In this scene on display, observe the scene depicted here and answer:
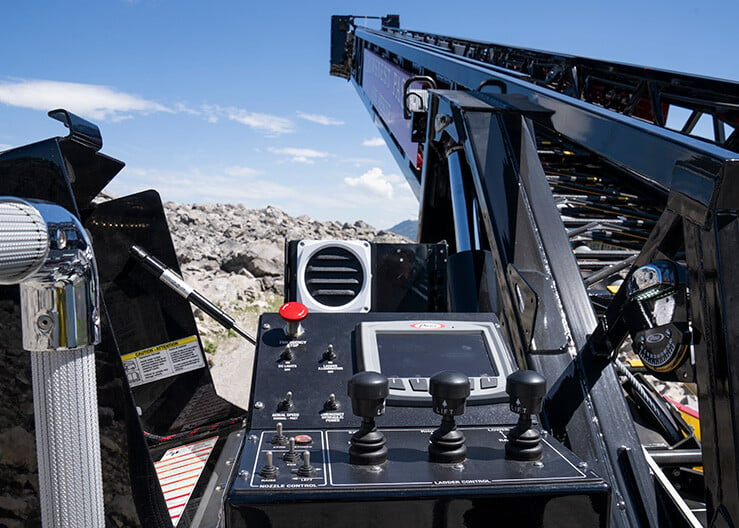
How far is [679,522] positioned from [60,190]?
1.69 metres

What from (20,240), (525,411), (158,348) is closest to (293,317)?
(525,411)

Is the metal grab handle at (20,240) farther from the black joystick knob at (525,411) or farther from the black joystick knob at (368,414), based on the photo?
the black joystick knob at (525,411)

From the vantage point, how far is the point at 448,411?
130 centimetres

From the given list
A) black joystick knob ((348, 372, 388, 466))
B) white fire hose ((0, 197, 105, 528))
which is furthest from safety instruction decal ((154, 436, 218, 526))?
white fire hose ((0, 197, 105, 528))

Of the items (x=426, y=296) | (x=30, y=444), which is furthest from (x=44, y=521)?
(x=426, y=296)

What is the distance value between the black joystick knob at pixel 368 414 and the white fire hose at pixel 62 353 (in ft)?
1.56

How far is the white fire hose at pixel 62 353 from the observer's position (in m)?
0.88

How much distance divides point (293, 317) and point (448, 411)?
0.51 meters

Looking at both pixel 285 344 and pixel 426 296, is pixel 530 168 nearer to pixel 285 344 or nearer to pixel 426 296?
pixel 426 296

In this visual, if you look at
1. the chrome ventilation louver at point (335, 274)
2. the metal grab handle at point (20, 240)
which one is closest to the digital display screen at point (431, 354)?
the chrome ventilation louver at point (335, 274)

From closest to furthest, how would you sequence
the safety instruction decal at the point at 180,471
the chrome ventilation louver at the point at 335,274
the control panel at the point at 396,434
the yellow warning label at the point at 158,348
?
1. the control panel at the point at 396,434
2. the chrome ventilation louver at the point at 335,274
3. the safety instruction decal at the point at 180,471
4. the yellow warning label at the point at 158,348

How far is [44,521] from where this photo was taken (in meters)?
0.96

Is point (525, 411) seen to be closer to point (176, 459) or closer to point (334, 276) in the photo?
point (334, 276)

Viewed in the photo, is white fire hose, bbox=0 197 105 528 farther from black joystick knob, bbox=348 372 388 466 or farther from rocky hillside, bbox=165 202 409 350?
rocky hillside, bbox=165 202 409 350
